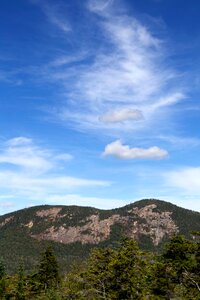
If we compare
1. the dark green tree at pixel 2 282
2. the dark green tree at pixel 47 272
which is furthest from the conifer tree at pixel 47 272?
the dark green tree at pixel 2 282

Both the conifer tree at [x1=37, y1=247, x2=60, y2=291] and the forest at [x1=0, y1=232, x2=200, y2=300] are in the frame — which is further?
the conifer tree at [x1=37, y1=247, x2=60, y2=291]

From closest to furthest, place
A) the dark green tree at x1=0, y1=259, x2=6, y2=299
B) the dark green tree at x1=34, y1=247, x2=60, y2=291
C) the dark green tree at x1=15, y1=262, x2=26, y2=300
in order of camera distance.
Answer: the dark green tree at x1=15, y1=262, x2=26, y2=300 → the dark green tree at x1=0, y1=259, x2=6, y2=299 → the dark green tree at x1=34, y1=247, x2=60, y2=291

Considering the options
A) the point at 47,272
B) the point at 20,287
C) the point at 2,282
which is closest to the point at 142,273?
the point at 20,287

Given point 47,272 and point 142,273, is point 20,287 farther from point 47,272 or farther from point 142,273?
point 142,273

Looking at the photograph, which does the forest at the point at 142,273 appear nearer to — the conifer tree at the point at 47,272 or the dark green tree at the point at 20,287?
the dark green tree at the point at 20,287

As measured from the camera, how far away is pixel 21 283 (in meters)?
60.2

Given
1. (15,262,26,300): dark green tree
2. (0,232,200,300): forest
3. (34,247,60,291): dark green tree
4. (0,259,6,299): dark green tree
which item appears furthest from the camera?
(34,247,60,291): dark green tree

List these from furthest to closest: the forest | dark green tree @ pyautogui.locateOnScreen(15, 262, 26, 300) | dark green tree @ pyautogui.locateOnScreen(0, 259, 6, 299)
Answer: dark green tree @ pyautogui.locateOnScreen(0, 259, 6, 299) < dark green tree @ pyautogui.locateOnScreen(15, 262, 26, 300) < the forest

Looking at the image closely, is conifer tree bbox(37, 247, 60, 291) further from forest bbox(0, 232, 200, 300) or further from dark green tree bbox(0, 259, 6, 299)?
forest bbox(0, 232, 200, 300)

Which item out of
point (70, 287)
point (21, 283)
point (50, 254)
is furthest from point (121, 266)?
point (50, 254)

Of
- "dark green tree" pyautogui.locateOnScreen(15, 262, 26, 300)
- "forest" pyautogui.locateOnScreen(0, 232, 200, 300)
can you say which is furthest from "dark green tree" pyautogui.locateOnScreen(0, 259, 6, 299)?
"forest" pyautogui.locateOnScreen(0, 232, 200, 300)

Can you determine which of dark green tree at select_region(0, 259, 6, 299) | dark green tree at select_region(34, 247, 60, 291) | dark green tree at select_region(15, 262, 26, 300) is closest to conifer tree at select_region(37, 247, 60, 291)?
dark green tree at select_region(34, 247, 60, 291)

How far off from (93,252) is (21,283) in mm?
24825

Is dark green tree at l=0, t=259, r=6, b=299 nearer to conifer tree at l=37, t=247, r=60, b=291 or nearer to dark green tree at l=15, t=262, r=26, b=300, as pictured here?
dark green tree at l=15, t=262, r=26, b=300
